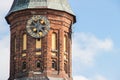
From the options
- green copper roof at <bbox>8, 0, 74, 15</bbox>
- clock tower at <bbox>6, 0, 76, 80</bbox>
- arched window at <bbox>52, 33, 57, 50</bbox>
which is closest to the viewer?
clock tower at <bbox>6, 0, 76, 80</bbox>

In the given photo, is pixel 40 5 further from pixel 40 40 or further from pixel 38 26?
pixel 40 40

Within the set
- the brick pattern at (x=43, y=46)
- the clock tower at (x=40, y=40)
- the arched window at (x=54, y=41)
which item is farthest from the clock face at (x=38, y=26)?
the arched window at (x=54, y=41)

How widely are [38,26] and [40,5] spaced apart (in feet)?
8.22

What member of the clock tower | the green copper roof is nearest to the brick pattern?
the clock tower

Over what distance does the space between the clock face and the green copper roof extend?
4.43 ft

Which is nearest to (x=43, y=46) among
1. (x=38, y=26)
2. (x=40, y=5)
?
(x=38, y=26)

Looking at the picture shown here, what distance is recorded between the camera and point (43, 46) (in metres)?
71.5

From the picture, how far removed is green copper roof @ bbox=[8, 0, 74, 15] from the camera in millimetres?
72438

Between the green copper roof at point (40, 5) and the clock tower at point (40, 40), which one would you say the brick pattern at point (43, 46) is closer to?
the clock tower at point (40, 40)

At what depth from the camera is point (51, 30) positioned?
237 ft

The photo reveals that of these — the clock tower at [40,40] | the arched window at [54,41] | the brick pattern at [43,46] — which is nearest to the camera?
the brick pattern at [43,46]

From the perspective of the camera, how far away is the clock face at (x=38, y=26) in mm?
71375

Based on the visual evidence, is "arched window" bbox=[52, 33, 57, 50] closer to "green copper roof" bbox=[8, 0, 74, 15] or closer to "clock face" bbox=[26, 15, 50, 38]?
"clock face" bbox=[26, 15, 50, 38]

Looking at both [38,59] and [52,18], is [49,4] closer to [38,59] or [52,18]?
[52,18]
